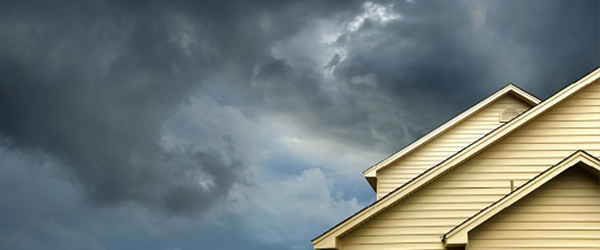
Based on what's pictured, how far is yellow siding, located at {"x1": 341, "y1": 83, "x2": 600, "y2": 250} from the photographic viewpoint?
11.7 metres

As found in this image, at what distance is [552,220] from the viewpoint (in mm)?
10422

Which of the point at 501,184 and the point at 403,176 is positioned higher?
the point at 403,176

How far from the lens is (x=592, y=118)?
1248 cm

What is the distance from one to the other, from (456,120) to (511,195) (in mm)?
8743

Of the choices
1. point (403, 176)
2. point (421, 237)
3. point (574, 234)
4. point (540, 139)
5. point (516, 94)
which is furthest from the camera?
point (403, 176)

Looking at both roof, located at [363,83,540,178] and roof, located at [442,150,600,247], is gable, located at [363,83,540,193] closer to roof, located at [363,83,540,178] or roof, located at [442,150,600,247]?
roof, located at [363,83,540,178]

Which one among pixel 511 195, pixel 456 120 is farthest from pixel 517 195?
pixel 456 120

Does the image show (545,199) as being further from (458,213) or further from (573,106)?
(573,106)

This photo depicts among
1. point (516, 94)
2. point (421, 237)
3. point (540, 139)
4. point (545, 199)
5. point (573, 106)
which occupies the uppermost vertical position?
point (516, 94)

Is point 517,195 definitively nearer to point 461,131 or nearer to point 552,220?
point 552,220

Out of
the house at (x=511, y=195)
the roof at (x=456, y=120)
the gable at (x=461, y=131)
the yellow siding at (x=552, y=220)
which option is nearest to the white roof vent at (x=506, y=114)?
the gable at (x=461, y=131)

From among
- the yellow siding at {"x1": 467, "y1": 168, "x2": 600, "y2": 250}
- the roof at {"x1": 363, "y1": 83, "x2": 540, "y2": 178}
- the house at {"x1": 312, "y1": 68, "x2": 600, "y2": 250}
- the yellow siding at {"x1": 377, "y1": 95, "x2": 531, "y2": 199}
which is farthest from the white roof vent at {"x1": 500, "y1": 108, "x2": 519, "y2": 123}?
the yellow siding at {"x1": 467, "y1": 168, "x2": 600, "y2": 250}

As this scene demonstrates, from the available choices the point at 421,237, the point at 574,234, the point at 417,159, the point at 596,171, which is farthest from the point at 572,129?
the point at 417,159

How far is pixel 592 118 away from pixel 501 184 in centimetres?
309
